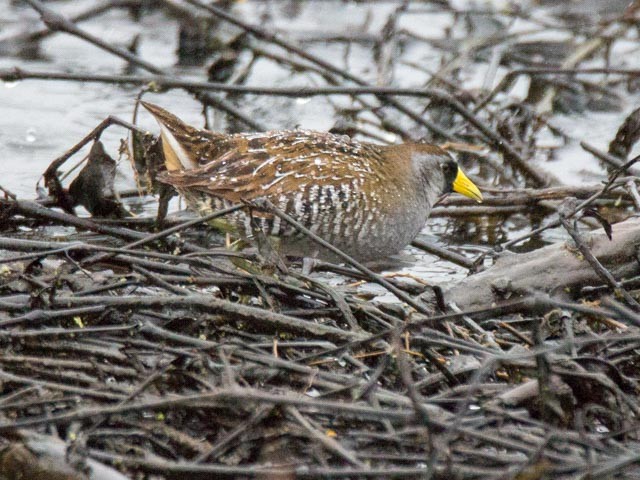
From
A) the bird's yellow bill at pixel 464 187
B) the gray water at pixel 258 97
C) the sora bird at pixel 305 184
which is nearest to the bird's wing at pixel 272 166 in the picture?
the sora bird at pixel 305 184

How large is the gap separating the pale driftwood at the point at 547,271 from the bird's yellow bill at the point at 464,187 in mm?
1077

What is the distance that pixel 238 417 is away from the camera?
306 cm

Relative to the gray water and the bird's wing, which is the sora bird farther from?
the gray water

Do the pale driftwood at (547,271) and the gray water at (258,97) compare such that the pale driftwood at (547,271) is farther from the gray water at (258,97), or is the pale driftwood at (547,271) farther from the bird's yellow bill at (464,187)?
the bird's yellow bill at (464,187)

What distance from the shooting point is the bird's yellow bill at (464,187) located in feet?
17.6

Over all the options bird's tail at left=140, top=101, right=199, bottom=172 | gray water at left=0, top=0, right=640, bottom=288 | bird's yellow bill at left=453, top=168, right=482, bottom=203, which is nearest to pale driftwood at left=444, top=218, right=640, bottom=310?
gray water at left=0, top=0, right=640, bottom=288

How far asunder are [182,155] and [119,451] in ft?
7.06

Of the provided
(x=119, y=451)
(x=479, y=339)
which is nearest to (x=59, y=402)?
(x=119, y=451)

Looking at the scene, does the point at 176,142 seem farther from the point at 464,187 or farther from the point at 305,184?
the point at 464,187

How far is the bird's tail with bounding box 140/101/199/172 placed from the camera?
15.9 feet

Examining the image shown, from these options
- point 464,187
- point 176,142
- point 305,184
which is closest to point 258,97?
point 464,187

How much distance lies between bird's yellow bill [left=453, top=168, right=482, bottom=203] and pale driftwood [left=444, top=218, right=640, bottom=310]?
42.4 inches

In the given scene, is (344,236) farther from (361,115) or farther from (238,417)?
(361,115)

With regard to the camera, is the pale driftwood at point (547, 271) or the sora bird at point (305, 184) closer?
the pale driftwood at point (547, 271)
